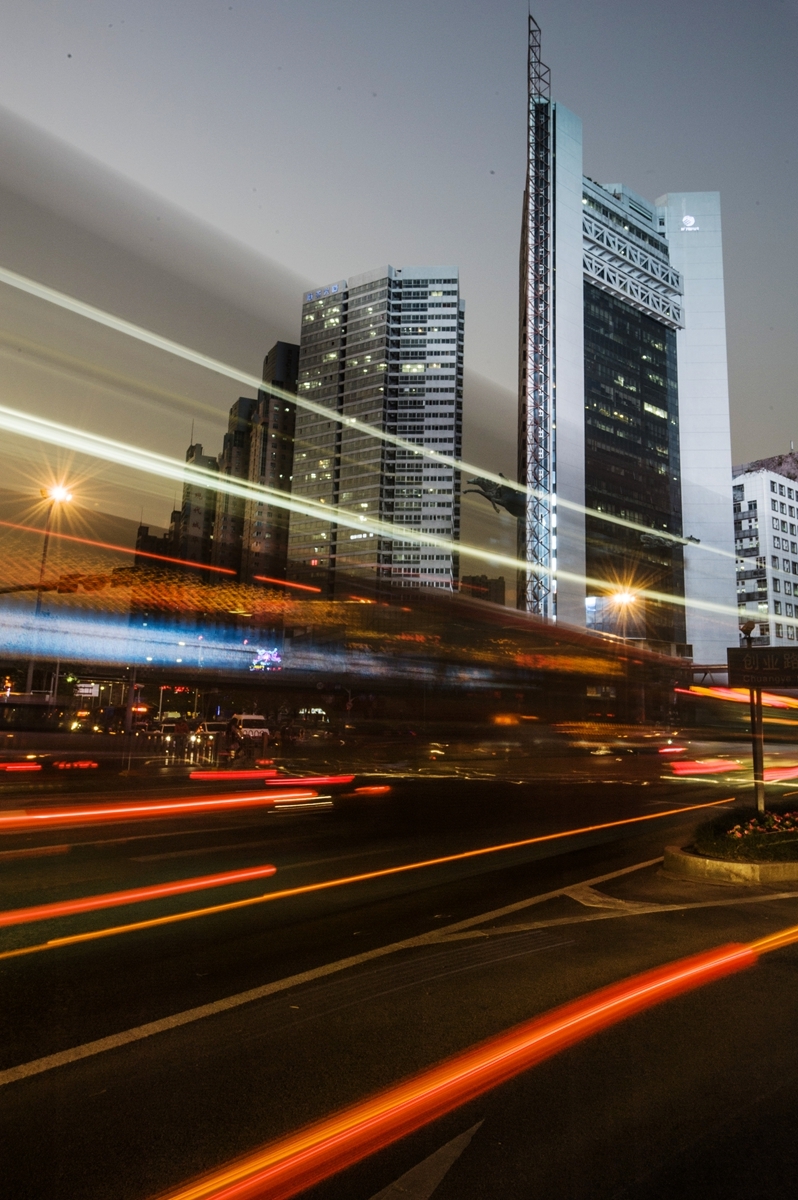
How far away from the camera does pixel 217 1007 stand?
5527 millimetres

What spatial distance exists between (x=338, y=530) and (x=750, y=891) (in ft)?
472

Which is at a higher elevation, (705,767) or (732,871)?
(705,767)

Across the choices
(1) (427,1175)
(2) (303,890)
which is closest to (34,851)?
(2) (303,890)

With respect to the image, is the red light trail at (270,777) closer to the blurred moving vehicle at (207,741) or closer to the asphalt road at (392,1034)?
the blurred moving vehicle at (207,741)

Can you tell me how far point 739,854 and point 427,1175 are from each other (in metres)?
8.42

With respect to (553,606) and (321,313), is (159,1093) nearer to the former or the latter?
(553,606)

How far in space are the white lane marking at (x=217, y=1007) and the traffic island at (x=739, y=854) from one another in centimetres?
346

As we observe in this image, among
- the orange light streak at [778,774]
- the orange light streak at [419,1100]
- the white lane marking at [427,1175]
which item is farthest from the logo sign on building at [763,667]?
the orange light streak at [778,774]

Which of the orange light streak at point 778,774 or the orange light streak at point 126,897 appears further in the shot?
the orange light streak at point 778,774

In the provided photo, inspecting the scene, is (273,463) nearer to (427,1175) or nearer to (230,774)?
(230,774)

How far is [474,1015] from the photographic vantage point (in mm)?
5438

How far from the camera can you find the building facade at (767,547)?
115 m

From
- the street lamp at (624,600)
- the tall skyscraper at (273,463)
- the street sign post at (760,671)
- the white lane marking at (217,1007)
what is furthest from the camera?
the tall skyscraper at (273,463)

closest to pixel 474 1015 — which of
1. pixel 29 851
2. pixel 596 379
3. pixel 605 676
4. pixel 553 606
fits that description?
pixel 29 851
